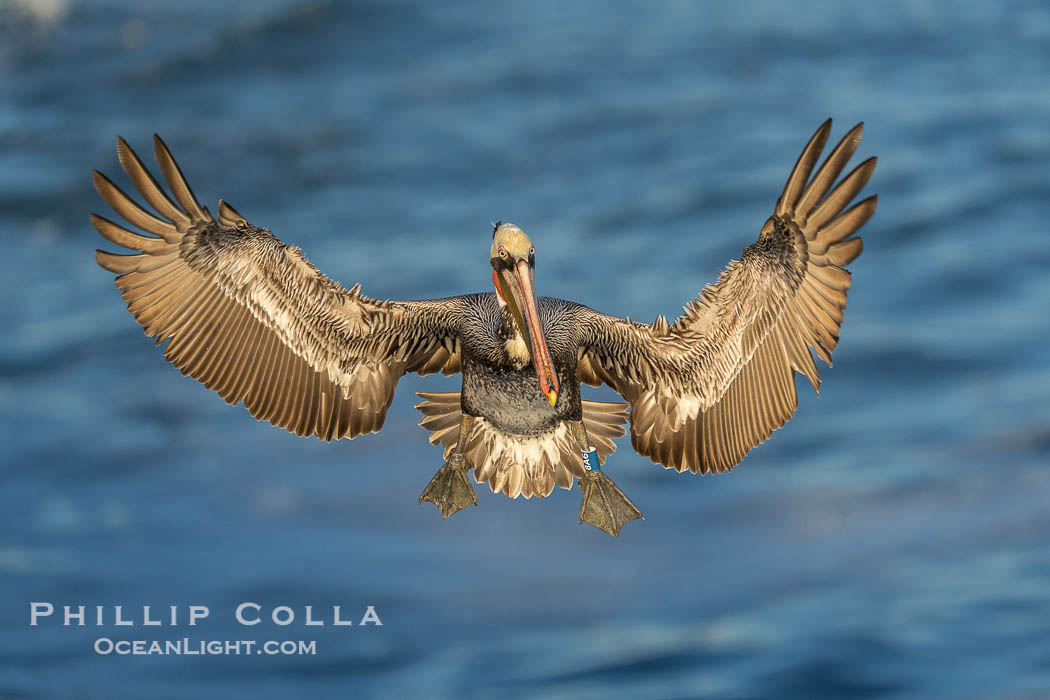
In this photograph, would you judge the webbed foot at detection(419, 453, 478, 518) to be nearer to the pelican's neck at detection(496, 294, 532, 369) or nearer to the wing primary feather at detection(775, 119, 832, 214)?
the pelican's neck at detection(496, 294, 532, 369)

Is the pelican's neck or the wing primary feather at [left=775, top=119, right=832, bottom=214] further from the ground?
the wing primary feather at [left=775, top=119, right=832, bottom=214]

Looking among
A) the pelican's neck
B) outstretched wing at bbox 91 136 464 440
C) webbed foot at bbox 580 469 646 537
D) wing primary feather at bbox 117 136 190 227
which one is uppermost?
wing primary feather at bbox 117 136 190 227

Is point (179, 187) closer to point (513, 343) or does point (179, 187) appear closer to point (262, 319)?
point (262, 319)

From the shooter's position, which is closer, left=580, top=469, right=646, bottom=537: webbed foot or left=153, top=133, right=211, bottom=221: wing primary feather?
left=153, top=133, right=211, bottom=221: wing primary feather

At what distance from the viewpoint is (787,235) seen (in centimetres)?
1527

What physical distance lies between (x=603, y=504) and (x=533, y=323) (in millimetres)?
3132

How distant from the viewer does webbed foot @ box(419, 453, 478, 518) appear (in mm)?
14898

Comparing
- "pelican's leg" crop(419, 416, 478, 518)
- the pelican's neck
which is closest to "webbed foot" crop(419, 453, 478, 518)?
"pelican's leg" crop(419, 416, 478, 518)

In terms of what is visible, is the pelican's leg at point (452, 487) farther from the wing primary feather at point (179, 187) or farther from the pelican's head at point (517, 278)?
the wing primary feather at point (179, 187)

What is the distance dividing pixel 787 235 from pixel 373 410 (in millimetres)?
4571

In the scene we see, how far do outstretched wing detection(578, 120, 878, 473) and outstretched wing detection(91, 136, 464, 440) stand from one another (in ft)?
6.44

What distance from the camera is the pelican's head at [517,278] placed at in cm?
1298

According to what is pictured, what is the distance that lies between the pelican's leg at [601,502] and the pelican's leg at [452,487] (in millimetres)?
1177

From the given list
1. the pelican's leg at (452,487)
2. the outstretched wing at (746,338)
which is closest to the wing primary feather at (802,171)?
the outstretched wing at (746,338)
